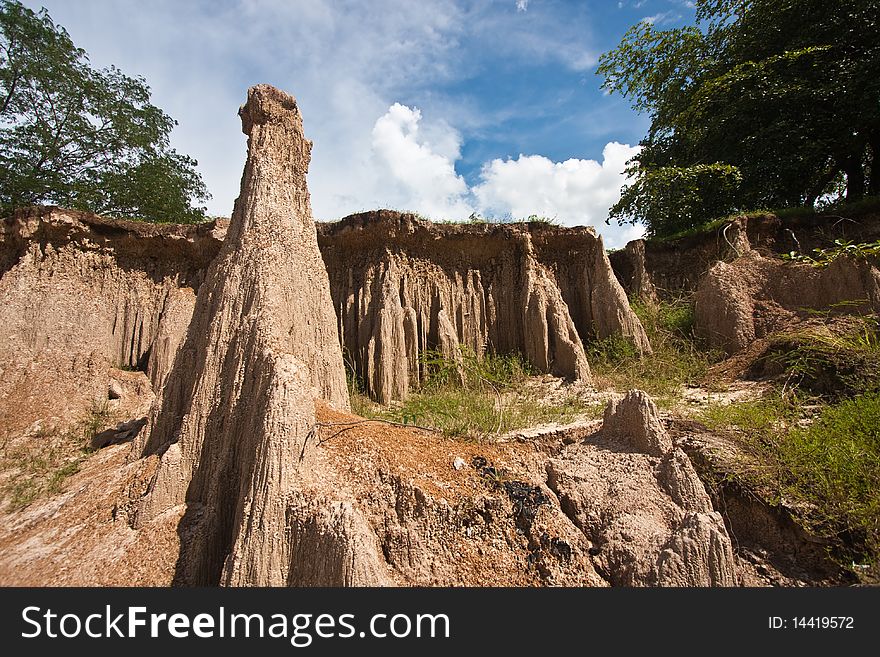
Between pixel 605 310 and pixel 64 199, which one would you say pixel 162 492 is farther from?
pixel 64 199

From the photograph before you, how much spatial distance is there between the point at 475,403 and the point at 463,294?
4.46m

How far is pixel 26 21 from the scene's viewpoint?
1442cm

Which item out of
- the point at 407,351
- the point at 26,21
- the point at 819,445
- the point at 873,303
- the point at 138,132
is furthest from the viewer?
the point at 138,132

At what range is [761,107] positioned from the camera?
42.0 feet

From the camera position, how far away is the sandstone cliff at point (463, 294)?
9.92 m

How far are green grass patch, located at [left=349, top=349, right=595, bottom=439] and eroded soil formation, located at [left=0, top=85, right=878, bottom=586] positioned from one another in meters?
0.44

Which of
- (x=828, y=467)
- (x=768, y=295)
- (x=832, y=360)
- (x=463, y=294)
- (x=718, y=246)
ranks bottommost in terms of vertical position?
(x=828, y=467)

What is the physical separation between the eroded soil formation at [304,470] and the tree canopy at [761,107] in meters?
5.51

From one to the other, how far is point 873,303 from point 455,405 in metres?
7.67

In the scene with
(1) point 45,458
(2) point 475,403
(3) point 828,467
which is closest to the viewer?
(3) point 828,467

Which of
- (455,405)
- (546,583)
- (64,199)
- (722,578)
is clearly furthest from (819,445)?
(64,199)

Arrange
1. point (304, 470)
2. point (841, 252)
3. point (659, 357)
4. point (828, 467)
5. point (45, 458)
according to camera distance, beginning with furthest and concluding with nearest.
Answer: point (659, 357) < point (45, 458) < point (841, 252) < point (828, 467) < point (304, 470)

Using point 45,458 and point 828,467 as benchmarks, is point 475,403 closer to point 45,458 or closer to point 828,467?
A: point 828,467

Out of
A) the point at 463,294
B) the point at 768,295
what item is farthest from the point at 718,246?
the point at 463,294
